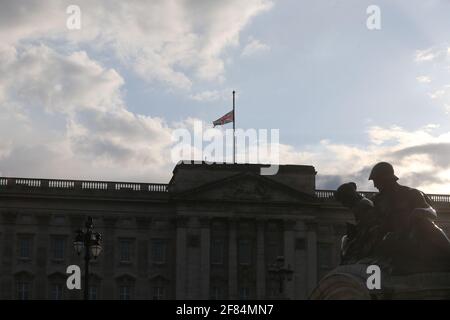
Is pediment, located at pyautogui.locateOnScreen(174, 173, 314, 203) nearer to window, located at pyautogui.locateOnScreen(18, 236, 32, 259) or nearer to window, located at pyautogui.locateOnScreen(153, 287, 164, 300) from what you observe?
window, located at pyautogui.locateOnScreen(153, 287, 164, 300)

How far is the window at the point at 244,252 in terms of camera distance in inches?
2776

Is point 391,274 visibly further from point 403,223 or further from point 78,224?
point 78,224

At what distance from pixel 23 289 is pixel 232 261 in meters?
16.0

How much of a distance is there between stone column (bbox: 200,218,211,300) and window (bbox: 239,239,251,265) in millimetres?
2636

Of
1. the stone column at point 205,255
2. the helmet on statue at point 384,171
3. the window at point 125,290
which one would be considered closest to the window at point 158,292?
the window at point 125,290

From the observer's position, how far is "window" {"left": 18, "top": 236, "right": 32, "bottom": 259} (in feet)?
224

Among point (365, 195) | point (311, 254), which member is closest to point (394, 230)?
point (311, 254)

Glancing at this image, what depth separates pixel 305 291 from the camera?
2773 inches

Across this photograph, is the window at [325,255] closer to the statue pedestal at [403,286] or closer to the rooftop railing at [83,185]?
the rooftop railing at [83,185]

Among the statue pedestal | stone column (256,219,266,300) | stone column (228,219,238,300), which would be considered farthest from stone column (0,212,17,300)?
the statue pedestal

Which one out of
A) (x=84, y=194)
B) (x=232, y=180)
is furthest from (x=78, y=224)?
(x=232, y=180)
